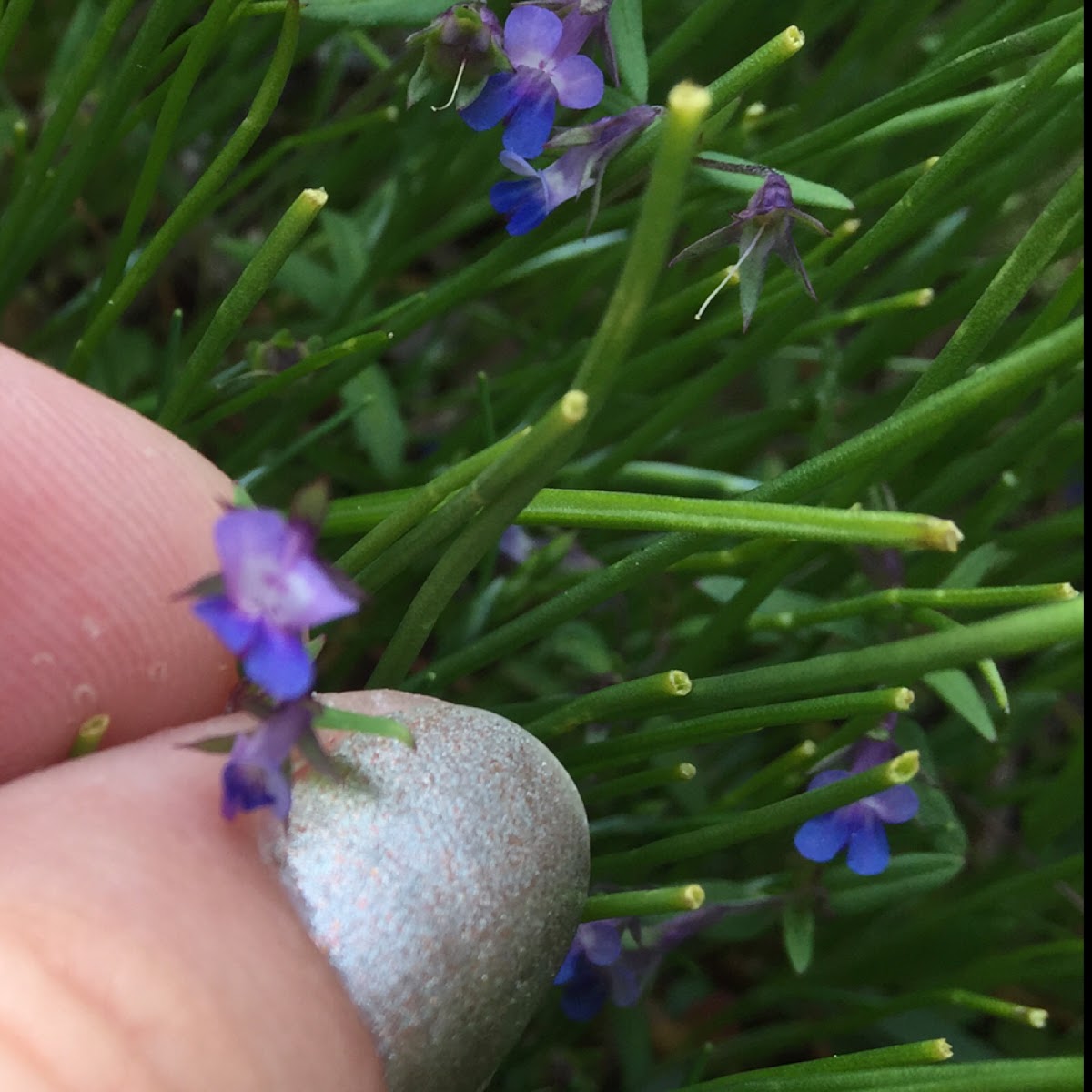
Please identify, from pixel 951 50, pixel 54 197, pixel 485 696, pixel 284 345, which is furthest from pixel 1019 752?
pixel 54 197

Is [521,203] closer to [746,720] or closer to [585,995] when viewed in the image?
[746,720]

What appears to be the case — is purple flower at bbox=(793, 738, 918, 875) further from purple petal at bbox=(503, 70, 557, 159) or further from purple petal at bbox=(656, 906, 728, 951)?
purple petal at bbox=(503, 70, 557, 159)

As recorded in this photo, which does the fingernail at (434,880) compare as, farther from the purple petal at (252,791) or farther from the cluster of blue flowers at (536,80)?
the cluster of blue flowers at (536,80)

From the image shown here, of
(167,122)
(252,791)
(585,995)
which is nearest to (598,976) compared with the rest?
(585,995)

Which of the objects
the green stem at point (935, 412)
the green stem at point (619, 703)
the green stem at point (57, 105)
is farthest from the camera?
the green stem at point (57, 105)

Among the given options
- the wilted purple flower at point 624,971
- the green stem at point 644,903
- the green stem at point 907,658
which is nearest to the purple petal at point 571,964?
the wilted purple flower at point 624,971

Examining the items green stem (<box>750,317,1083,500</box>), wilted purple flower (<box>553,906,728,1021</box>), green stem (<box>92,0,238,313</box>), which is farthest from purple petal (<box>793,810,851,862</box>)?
green stem (<box>92,0,238,313</box>)
